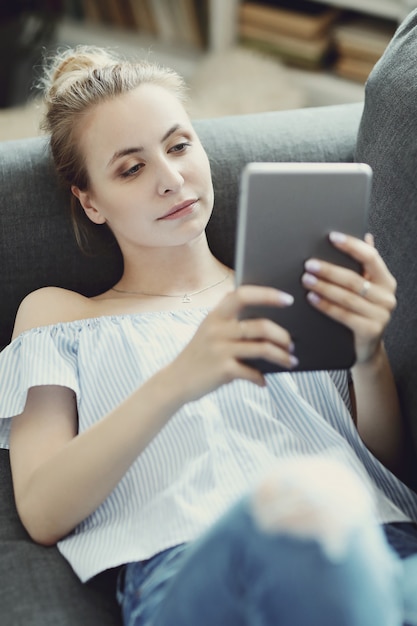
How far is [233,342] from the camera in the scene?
0.93 metres

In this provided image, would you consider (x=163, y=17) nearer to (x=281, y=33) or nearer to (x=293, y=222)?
→ (x=281, y=33)

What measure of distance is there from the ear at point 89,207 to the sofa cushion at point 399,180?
0.44 m

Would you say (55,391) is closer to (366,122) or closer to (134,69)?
(134,69)

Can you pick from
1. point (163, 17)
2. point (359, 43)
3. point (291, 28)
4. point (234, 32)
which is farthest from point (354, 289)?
point (163, 17)

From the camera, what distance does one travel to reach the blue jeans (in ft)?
2.37

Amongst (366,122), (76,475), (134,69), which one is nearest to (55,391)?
(76,475)

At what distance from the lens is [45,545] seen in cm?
112

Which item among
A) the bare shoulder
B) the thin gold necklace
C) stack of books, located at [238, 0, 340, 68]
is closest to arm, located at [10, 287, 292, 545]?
the bare shoulder

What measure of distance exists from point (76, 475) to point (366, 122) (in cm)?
74

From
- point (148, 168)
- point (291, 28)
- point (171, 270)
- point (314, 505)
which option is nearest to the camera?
point (314, 505)

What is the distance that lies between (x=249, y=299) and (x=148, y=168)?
15.7 inches

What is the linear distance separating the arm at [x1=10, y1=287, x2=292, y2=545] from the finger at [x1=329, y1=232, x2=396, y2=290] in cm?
10

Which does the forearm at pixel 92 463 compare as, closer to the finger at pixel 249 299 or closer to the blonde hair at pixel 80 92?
the finger at pixel 249 299

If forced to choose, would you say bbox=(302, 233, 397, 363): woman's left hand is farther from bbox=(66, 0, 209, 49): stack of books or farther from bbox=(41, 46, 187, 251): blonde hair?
bbox=(66, 0, 209, 49): stack of books
